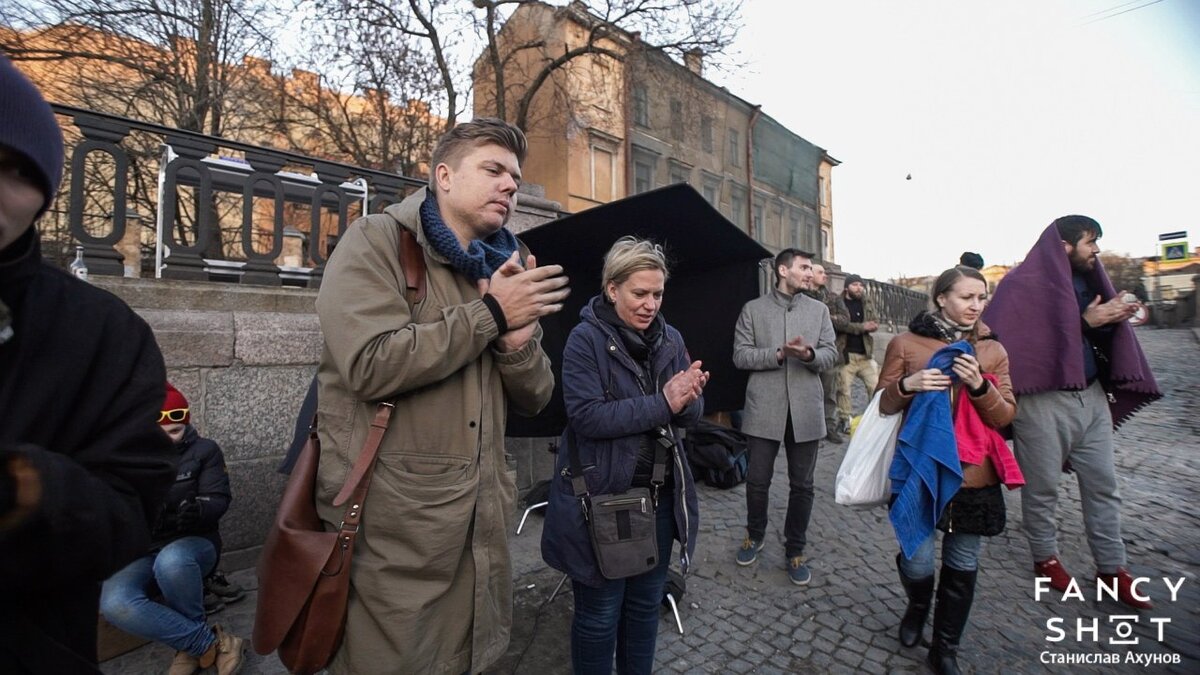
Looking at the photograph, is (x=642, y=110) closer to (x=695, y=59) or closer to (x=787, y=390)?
(x=695, y=59)

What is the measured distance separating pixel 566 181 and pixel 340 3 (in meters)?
10.8

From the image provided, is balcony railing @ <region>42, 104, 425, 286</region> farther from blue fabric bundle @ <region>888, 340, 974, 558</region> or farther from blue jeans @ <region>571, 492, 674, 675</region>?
blue fabric bundle @ <region>888, 340, 974, 558</region>

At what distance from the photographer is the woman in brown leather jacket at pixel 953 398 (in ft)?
8.43

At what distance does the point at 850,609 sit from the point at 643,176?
23868mm

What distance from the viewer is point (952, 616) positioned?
2.57m

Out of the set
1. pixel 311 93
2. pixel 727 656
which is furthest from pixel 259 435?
pixel 311 93

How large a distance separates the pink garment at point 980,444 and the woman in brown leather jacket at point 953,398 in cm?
3

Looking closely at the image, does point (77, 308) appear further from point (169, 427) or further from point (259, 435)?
point (259, 435)

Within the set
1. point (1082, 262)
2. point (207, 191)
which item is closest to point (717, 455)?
point (1082, 262)

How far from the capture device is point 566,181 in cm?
2161

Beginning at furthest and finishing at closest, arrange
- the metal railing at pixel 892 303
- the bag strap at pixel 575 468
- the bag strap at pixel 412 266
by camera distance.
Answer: the metal railing at pixel 892 303 → the bag strap at pixel 575 468 → the bag strap at pixel 412 266

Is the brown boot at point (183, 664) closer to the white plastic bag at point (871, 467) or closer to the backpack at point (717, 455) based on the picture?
the white plastic bag at point (871, 467)

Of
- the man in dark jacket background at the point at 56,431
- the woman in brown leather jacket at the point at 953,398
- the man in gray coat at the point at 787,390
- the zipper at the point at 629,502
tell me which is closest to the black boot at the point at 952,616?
the woman in brown leather jacket at the point at 953,398

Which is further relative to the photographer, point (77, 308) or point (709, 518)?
point (709, 518)
